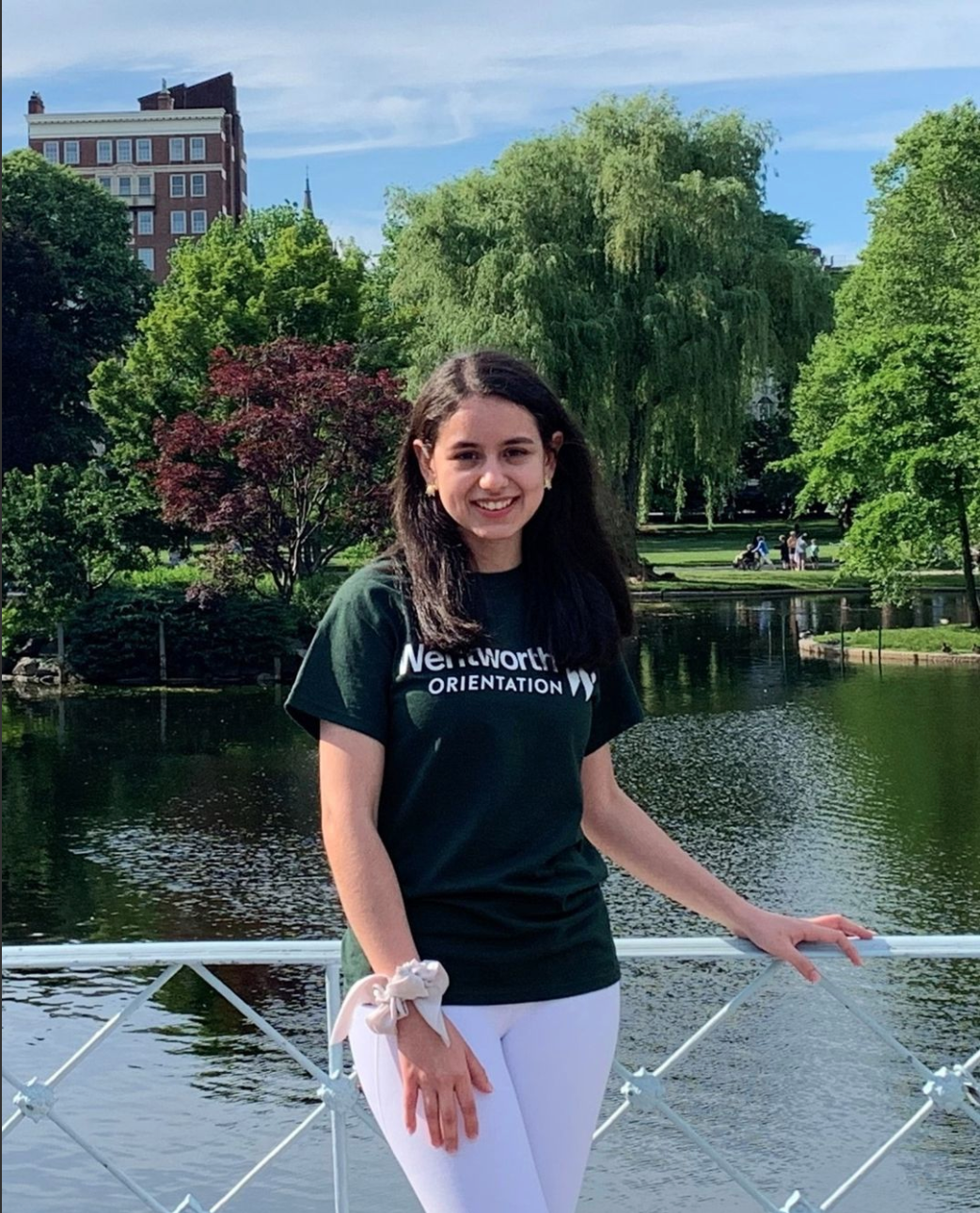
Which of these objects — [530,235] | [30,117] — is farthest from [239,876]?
[30,117]

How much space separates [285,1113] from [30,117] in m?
90.0

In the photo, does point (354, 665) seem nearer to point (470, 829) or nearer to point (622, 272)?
point (470, 829)

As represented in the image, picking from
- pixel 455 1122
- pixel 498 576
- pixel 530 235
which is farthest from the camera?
pixel 530 235

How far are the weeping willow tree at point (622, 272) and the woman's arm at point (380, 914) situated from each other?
30102 mm

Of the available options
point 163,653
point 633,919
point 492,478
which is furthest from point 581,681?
point 163,653

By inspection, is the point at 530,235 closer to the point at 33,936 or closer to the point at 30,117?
the point at 33,936

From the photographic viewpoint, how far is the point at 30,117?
91188 millimetres

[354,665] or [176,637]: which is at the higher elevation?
[354,665]

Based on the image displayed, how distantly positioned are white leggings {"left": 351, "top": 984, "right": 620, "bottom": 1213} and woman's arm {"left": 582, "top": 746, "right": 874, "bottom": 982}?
11.7 inches

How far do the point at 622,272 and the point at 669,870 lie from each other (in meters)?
31.7

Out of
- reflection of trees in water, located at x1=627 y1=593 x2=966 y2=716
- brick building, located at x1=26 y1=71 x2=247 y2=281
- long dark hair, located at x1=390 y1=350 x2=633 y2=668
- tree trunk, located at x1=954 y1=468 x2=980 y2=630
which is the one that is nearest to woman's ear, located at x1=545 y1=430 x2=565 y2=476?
long dark hair, located at x1=390 y1=350 x2=633 y2=668

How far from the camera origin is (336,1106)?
9.14ft

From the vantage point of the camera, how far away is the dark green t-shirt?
6.94 ft

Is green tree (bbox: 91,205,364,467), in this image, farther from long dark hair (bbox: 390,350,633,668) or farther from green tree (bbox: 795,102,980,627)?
long dark hair (bbox: 390,350,633,668)
